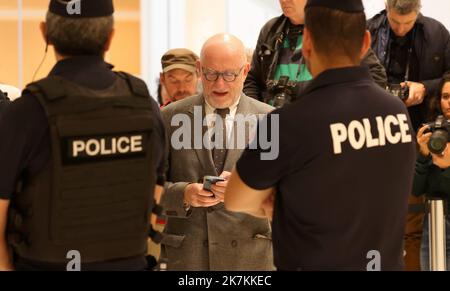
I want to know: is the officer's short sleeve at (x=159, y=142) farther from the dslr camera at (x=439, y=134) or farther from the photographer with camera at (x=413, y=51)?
the photographer with camera at (x=413, y=51)

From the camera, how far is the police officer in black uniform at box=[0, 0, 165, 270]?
2.31 m

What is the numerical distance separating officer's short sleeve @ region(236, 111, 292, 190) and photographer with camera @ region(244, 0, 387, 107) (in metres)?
1.45

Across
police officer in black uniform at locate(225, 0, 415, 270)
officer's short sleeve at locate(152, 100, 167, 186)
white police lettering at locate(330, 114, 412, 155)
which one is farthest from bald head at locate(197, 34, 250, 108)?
white police lettering at locate(330, 114, 412, 155)

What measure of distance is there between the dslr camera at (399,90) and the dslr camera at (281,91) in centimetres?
71

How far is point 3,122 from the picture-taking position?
232cm

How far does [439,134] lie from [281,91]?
869 mm

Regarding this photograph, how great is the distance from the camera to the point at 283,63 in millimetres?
4074

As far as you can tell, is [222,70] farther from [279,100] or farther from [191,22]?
[191,22]

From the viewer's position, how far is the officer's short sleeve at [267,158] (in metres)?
2.37

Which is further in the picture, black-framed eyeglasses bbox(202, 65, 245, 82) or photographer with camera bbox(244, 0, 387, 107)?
photographer with camera bbox(244, 0, 387, 107)

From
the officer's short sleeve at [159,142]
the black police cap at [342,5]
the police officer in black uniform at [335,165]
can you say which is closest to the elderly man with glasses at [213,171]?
the officer's short sleeve at [159,142]

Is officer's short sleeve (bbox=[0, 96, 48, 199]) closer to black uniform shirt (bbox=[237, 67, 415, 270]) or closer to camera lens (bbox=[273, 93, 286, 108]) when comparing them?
black uniform shirt (bbox=[237, 67, 415, 270])
